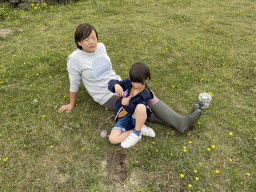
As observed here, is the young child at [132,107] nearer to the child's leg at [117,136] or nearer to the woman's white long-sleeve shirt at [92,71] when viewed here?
the child's leg at [117,136]

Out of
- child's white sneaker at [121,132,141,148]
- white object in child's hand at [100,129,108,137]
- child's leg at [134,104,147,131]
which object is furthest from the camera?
white object in child's hand at [100,129,108,137]

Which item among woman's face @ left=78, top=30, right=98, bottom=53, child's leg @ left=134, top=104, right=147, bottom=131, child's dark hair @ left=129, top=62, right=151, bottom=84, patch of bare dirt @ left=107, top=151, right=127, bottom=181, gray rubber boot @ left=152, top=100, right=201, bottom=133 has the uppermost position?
woman's face @ left=78, top=30, right=98, bottom=53

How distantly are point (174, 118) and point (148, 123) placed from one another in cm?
64

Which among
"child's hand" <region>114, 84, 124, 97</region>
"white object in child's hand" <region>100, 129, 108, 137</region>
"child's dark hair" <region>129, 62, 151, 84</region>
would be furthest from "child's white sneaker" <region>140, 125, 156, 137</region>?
"child's dark hair" <region>129, 62, 151, 84</region>

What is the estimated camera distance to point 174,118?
3275 millimetres

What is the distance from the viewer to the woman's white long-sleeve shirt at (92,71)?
3.29 meters

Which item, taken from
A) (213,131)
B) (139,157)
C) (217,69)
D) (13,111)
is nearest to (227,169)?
(213,131)

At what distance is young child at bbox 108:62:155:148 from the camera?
2703mm

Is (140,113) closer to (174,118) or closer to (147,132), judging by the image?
(147,132)

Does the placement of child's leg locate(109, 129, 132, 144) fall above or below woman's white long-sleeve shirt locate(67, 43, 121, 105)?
below

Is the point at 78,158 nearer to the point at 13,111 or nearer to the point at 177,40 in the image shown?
the point at 13,111

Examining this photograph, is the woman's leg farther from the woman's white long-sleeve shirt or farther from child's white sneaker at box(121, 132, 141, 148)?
the woman's white long-sleeve shirt

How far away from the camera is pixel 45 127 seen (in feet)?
12.0

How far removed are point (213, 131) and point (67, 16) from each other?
8.51m
